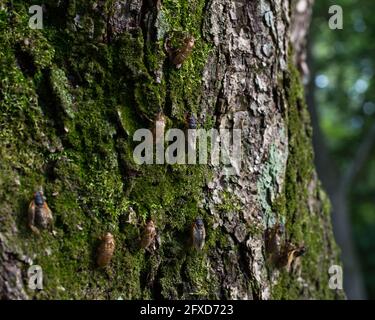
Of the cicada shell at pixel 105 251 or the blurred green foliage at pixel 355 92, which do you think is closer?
the cicada shell at pixel 105 251

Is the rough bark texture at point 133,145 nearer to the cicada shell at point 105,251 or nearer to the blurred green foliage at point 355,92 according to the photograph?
the cicada shell at point 105,251

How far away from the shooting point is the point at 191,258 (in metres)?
2.00

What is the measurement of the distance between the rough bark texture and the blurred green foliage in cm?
714

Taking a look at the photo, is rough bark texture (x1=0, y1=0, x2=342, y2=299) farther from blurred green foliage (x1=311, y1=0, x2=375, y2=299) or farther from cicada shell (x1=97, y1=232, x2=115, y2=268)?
blurred green foliage (x1=311, y1=0, x2=375, y2=299)

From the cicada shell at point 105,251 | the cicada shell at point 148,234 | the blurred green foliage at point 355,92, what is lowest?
the cicada shell at point 105,251

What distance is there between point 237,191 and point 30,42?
95 cm

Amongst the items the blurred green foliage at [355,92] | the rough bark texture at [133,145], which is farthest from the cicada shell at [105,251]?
the blurred green foliage at [355,92]

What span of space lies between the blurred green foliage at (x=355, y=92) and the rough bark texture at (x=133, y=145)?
7142mm

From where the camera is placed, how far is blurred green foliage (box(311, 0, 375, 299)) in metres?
9.53

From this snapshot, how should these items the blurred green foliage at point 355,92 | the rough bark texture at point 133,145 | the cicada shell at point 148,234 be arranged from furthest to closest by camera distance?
the blurred green foliage at point 355,92
the cicada shell at point 148,234
the rough bark texture at point 133,145

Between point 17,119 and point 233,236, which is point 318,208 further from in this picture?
point 17,119

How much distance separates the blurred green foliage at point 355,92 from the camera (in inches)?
375

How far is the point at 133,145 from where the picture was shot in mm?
1966
